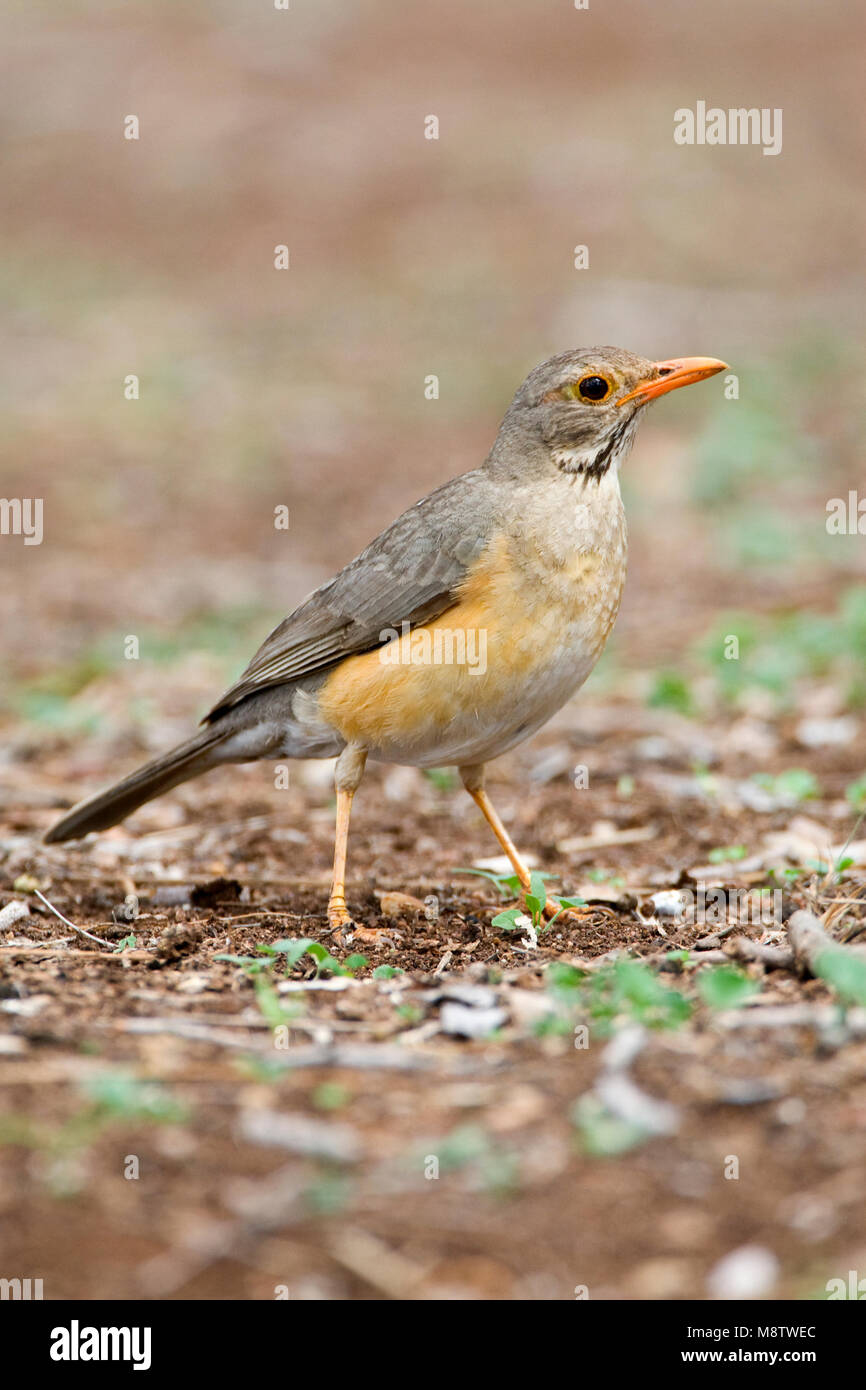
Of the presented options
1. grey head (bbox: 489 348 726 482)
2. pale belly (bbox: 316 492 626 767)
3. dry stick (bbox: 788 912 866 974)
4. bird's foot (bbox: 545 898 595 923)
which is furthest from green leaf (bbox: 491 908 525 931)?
grey head (bbox: 489 348 726 482)

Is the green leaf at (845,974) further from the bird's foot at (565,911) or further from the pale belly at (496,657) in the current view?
the pale belly at (496,657)

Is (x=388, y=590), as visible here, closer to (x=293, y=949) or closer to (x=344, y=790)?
(x=344, y=790)

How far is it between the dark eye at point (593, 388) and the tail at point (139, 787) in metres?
2.36

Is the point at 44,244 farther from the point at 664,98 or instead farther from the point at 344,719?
the point at 344,719

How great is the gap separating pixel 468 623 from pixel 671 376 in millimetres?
Result: 1540

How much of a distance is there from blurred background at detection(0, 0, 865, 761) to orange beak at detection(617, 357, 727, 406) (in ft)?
11.3

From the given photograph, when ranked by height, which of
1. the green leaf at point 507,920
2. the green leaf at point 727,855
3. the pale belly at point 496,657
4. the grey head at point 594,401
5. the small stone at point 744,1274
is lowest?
the small stone at point 744,1274

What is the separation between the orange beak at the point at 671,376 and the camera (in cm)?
711

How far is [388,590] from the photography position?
714 centimetres

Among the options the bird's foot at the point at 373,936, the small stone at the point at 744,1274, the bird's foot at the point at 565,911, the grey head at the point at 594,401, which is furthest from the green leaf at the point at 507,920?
the small stone at the point at 744,1274

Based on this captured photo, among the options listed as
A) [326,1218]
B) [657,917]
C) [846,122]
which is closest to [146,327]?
[846,122]

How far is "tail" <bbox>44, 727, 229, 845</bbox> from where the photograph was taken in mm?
7621

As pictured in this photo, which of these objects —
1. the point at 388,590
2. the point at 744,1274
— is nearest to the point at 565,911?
the point at 388,590
